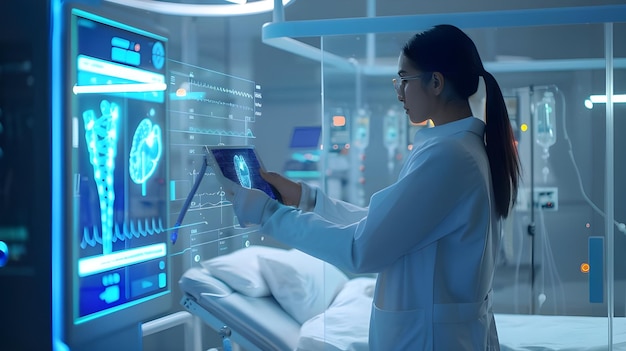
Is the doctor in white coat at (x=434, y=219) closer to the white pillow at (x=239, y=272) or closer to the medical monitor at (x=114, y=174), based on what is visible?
the medical monitor at (x=114, y=174)

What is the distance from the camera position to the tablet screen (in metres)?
1.84

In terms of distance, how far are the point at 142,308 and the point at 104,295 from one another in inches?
7.5

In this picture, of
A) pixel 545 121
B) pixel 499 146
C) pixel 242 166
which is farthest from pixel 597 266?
pixel 242 166

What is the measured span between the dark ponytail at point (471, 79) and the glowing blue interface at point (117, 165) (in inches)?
31.7

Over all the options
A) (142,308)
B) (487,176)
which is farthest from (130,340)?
(487,176)

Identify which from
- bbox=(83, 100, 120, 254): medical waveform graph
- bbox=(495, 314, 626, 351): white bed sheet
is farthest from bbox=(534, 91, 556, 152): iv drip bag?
bbox=(83, 100, 120, 254): medical waveform graph

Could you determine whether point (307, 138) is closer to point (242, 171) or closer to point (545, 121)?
point (545, 121)

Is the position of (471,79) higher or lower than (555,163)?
higher

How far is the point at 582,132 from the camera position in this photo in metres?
2.63

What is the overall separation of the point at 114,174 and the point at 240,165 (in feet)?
1.15

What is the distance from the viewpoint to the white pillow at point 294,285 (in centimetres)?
283

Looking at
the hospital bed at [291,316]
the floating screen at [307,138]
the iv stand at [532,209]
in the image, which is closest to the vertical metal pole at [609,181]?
the hospital bed at [291,316]

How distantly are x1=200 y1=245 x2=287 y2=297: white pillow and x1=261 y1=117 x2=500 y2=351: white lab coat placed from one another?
100cm

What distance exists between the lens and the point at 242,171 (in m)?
1.88
